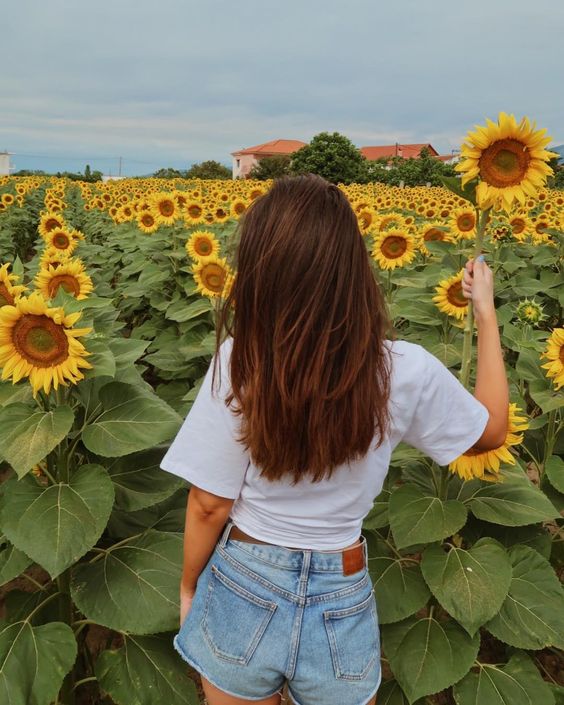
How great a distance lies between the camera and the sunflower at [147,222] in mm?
6848

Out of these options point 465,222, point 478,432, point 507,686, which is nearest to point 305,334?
point 478,432

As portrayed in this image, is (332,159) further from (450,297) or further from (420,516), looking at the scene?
(420,516)

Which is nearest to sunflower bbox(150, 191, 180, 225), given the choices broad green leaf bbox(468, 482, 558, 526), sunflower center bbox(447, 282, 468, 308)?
sunflower center bbox(447, 282, 468, 308)

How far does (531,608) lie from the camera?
6.71 ft

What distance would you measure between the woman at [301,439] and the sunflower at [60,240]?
465cm

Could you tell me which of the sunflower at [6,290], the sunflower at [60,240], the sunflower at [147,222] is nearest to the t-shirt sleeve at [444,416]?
the sunflower at [6,290]

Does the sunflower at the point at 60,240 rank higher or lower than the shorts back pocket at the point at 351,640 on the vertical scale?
higher

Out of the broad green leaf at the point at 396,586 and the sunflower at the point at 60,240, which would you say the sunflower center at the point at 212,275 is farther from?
the broad green leaf at the point at 396,586

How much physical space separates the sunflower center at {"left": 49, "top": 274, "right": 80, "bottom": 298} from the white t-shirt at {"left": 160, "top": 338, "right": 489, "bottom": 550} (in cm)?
203

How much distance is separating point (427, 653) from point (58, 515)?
131 centimetres

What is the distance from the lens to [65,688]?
2246mm

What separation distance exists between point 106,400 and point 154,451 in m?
0.28

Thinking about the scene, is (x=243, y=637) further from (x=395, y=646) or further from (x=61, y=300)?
(x=61, y=300)

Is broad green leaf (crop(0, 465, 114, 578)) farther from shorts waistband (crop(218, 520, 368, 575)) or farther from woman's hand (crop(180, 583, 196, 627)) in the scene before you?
shorts waistband (crop(218, 520, 368, 575))
